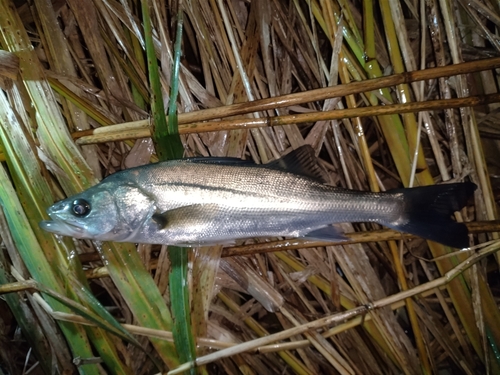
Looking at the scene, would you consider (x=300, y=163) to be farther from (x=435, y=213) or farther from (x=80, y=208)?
(x=80, y=208)

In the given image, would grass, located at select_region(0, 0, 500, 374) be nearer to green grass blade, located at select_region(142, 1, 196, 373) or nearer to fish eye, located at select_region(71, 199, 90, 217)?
green grass blade, located at select_region(142, 1, 196, 373)

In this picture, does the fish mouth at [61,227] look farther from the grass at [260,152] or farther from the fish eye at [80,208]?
the grass at [260,152]

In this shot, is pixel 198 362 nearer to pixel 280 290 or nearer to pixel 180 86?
pixel 280 290

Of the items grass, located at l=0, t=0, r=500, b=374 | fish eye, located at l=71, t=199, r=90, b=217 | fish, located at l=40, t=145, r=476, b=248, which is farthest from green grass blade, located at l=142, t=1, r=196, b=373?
fish eye, located at l=71, t=199, r=90, b=217

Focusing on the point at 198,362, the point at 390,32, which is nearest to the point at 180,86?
the point at 390,32

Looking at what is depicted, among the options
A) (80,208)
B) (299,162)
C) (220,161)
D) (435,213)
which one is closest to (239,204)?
(220,161)

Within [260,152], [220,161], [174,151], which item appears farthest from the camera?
[260,152]
